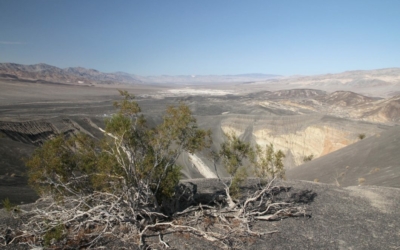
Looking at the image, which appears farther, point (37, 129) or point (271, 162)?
point (37, 129)

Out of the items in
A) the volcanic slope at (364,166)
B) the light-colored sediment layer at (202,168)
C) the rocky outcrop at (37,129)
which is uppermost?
the rocky outcrop at (37,129)

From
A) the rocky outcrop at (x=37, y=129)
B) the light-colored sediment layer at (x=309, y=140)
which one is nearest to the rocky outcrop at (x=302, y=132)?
the light-colored sediment layer at (x=309, y=140)

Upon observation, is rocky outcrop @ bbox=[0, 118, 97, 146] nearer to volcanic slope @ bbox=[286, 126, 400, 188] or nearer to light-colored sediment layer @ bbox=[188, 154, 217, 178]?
light-colored sediment layer @ bbox=[188, 154, 217, 178]

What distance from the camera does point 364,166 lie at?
2284 cm

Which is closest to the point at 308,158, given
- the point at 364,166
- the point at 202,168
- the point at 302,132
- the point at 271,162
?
the point at 302,132

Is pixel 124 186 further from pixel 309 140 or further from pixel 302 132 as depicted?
pixel 302 132

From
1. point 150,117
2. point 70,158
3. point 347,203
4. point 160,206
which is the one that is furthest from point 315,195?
point 150,117

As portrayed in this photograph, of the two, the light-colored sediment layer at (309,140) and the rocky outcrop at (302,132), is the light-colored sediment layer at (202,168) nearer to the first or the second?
the rocky outcrop at (302,132)

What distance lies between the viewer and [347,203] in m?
13.4

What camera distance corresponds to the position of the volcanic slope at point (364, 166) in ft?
63.4

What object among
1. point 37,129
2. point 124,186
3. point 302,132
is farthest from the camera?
point 302,132

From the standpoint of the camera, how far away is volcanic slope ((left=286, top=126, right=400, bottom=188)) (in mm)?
19334

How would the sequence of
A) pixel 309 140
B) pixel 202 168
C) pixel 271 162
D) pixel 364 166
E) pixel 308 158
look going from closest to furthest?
1. pixel 271 162
2. pixel 364 166
3. pixel 202 168
4. pixel 308 158
5. pixel 309 140

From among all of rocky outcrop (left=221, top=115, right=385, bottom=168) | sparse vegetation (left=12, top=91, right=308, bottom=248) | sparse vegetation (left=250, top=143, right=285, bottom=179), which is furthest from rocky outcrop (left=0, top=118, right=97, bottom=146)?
sparse vegetation (left=250, top=143, right=285, bottom=179)
